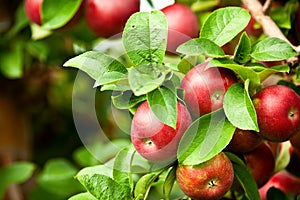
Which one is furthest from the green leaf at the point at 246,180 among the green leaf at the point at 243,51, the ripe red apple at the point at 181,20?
the ripe red apple at the point at 181,20

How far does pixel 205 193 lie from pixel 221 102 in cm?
9

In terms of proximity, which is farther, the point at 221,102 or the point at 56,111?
the point at 56,111

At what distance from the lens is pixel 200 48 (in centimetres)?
62

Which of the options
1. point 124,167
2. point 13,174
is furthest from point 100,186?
point 13,174

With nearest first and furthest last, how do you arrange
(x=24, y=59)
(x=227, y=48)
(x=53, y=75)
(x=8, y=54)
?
→ (x=227, y=48)
(x=8, y=54)
(x=24, y=59)
(x=53, y=75)

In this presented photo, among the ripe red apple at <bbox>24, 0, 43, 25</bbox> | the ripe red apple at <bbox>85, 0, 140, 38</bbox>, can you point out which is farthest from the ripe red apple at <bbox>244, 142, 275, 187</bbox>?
the ripe red apple at <bbox>24, 0, 43, 25</bbox>

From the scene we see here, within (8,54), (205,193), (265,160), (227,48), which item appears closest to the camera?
(205,193)

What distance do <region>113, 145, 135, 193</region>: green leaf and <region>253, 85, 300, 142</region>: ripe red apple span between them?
14 cm

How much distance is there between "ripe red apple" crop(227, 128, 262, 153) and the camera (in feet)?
2.07

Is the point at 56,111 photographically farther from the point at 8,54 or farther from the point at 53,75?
the point at 8,54

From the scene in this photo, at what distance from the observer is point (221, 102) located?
624mm

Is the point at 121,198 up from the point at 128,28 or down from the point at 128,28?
down

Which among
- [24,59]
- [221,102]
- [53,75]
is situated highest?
[221,102]

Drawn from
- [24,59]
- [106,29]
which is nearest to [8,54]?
[24,59]
